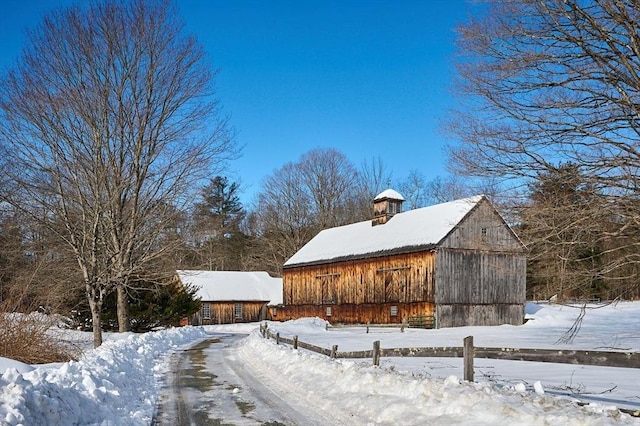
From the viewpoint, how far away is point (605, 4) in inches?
359

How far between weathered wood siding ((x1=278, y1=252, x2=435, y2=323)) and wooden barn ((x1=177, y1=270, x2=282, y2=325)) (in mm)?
5942

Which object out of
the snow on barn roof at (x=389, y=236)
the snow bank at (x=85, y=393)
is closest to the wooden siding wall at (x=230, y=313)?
the snow on barn roof at (x=389, y=236)

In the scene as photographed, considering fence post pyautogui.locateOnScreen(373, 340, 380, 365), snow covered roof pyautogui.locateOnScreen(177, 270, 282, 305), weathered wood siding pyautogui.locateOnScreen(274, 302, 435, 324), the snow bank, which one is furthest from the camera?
snow covered roof pyautogui.locateOnScreen(177, 270, 282, 305)

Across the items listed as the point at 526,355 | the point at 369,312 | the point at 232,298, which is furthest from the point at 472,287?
the point at 526,355

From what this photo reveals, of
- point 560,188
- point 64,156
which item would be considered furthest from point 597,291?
point 64,156

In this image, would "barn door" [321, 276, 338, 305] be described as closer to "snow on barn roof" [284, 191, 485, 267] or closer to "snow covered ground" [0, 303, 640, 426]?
"snow on barn roof" [284, 191, 485, 267]

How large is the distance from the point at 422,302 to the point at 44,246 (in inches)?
819

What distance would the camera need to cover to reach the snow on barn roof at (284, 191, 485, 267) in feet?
112

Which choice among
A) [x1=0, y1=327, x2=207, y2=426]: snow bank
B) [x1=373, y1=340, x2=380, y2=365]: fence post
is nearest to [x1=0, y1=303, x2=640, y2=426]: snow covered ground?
[x1=0, y1=327, x2=207, y2=426]: snow bank

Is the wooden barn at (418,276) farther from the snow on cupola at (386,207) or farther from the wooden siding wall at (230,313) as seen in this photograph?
the wooden siding wall at (230,313)

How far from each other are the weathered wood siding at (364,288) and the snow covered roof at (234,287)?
6145 millimetres

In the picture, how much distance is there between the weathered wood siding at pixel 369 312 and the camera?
3366 cm

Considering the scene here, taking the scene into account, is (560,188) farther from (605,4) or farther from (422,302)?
(422,302)

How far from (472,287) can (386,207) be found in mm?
11266
